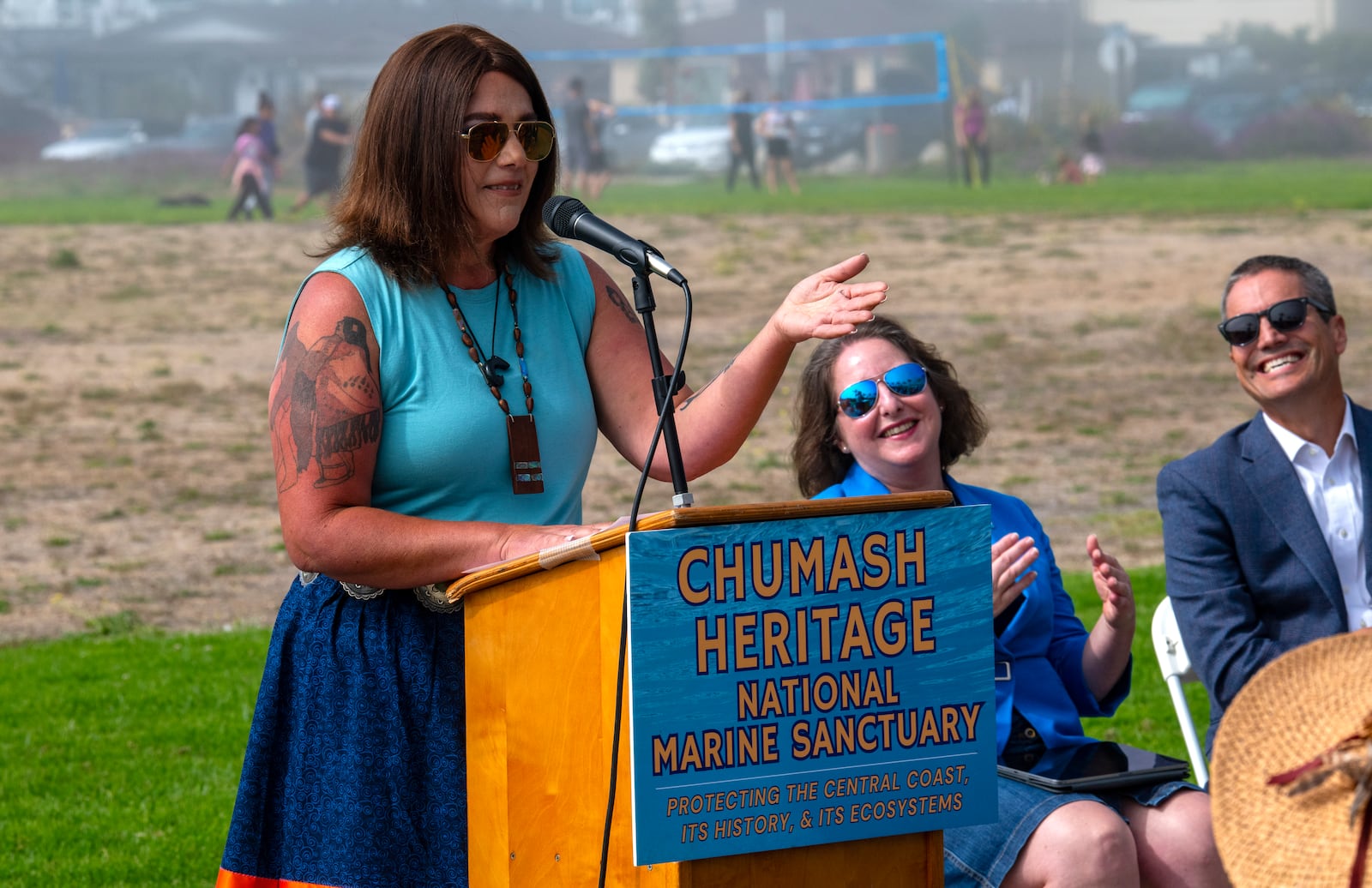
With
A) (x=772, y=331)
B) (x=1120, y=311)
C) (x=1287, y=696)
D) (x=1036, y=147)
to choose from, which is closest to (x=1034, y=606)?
(x=772, y=331)

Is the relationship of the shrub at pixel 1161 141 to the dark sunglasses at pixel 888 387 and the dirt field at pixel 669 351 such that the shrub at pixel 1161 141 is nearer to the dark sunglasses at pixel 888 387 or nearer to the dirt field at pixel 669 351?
the dirt field at pixel 669 351

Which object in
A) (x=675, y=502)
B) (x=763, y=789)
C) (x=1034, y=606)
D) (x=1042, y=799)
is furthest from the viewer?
(x=1034, y=606)

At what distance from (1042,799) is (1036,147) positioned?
3482 centimetres

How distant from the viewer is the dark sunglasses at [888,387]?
3621mm

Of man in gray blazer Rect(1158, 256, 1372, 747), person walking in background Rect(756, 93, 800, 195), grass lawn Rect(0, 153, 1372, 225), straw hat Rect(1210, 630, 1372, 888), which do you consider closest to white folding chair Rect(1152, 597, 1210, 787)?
man in gray blazer Rect(1158, 256, 1372, 747)

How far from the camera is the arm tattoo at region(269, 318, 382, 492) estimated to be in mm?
2512

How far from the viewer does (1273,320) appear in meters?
3.89

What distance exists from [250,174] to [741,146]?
36.1 feet

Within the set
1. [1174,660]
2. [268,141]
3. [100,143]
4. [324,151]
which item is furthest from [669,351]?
[100,143]

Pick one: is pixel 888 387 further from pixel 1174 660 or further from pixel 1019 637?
pixel 1174 660

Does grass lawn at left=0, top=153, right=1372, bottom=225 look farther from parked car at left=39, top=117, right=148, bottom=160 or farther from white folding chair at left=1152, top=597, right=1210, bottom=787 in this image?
white folding chair at left=1152, top=597, right=1210, bottom=787

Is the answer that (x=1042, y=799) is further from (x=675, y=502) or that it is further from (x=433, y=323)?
(x=433, y=323)

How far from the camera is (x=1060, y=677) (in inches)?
146

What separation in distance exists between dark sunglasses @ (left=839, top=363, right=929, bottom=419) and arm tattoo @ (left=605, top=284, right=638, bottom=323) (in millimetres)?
790
